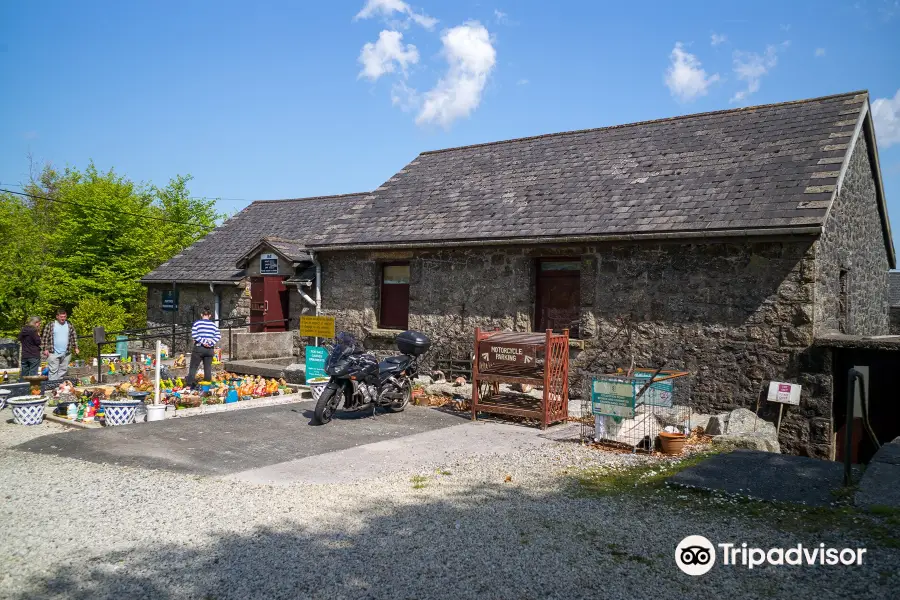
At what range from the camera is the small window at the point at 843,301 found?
12.1m

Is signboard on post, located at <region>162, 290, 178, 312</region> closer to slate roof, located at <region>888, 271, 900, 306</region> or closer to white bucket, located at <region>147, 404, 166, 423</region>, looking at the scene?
white bucket, located at <region>147, 404, 166, 423</region>

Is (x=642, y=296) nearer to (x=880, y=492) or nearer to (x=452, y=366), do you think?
(x=452, y=366)

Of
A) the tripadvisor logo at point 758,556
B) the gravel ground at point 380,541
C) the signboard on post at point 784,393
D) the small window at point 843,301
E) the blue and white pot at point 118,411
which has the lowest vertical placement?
the gravel ground at point 380,541

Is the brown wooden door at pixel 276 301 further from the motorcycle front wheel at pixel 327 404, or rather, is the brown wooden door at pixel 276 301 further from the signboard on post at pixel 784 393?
the signboard on post at pixel 784 393

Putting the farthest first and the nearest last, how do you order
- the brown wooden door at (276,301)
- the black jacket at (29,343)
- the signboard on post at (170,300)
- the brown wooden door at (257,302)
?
the signboard on post at (170,300) < the brown wooden door at (257,302) < the brown wooden door at (276,301) < the black jacket at (29,343)

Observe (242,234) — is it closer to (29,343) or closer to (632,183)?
(29,343)

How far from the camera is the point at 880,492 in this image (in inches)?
218

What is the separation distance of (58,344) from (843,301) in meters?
15.4

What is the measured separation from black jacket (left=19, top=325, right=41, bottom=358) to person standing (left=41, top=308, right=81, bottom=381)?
270mm

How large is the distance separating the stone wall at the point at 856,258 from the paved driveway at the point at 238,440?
657 cm

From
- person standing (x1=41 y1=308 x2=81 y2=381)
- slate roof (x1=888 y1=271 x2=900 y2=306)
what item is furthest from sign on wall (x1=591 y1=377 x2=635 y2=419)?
slate roof (x1=888 y1=271 x2=900 y2=306)

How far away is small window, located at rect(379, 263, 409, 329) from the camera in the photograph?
15.4 metres

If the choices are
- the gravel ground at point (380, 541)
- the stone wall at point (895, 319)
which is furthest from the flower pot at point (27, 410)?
the stone wall at point (895, 319)

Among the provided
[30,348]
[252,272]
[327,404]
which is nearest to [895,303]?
[252,272]
